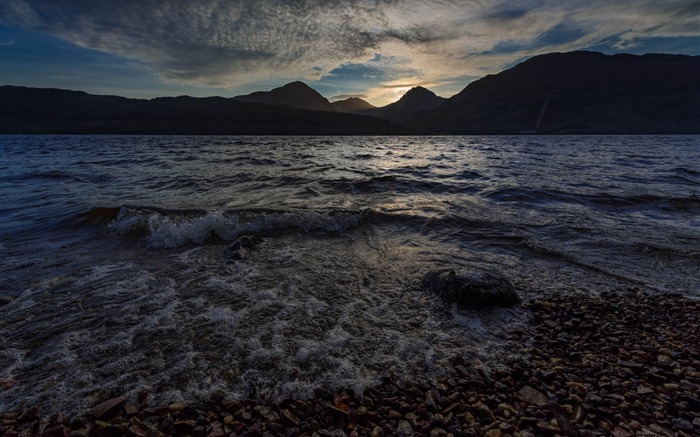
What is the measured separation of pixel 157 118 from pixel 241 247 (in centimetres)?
18635

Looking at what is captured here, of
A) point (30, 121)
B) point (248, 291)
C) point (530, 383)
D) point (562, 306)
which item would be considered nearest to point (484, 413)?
point (530, 383)

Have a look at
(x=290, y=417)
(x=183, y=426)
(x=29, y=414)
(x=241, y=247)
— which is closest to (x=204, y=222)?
(x=241, y=247)

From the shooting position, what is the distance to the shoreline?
3020mm

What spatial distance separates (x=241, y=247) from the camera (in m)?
8.17

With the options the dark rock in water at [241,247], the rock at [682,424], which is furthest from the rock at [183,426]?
the dark rock in water at [241,247]

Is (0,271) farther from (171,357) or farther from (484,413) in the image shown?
(484,413)

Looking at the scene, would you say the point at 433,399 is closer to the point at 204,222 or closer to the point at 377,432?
the point at 377,432

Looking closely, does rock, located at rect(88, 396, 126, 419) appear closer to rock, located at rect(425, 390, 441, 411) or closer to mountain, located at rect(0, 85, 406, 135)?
rock, located at rect(425, 390, 441, 411)

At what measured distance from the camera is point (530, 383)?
3.62 meters

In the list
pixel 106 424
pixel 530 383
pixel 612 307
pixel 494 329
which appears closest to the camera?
pixel 106 424

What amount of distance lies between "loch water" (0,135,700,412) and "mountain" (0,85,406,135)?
140896mm

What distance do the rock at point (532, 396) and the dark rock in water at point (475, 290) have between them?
2.00 m

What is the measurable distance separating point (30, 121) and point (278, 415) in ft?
639

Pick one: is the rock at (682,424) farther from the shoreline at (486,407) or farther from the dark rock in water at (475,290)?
the dark rock in water at (475,290)
